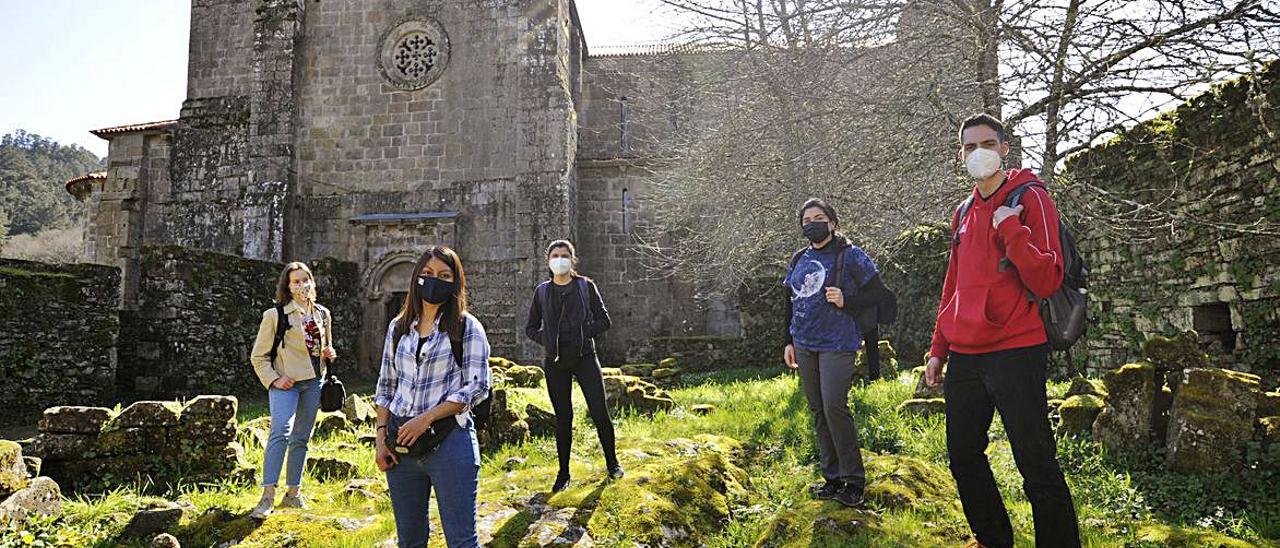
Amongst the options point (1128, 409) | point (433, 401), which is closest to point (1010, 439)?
point (433, 401)

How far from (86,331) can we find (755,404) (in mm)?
9414

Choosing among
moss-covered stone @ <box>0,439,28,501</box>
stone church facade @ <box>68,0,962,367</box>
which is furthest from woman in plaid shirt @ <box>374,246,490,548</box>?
stone church facade @ <box>68,0,962,367</box>

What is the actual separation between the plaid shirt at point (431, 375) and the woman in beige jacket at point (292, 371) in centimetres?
215

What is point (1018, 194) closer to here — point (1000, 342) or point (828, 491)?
point (1000, 342)

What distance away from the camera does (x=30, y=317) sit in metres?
10.2

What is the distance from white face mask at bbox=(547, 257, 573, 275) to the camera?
533 cm

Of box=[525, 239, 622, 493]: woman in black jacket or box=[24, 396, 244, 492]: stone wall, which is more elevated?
box=[525, 239, 622, 493]: woman in black jacket

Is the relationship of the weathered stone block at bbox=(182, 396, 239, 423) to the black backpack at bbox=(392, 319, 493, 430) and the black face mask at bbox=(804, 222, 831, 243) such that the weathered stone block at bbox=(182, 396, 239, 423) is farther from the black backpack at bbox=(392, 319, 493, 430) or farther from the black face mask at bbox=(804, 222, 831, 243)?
the black face mask at bbox=(804, 222, 831, 243)

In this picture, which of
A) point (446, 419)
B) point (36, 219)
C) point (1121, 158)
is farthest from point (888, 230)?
point (36, 219)

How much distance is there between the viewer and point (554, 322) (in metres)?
5.24

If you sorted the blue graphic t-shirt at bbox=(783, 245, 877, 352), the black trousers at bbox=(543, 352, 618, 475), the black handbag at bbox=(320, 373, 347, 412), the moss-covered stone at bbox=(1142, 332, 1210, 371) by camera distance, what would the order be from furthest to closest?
1. the moss-covered stone at bbox=(1142, 332, 1210, 371)
2. the black trousers at bbox=(543, 352, 618, 475)
3. the black handbag at bbox=(320, 373, 347, 412)
4. the blue graphic t-shirt at bbox=(783, 245, 877, 352)

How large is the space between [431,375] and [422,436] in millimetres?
267

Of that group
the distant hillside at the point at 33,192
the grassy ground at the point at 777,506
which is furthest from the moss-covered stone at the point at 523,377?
the distant hillside at the point at 33,192

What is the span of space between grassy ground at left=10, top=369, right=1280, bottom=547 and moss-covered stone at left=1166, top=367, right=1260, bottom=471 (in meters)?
0.14
